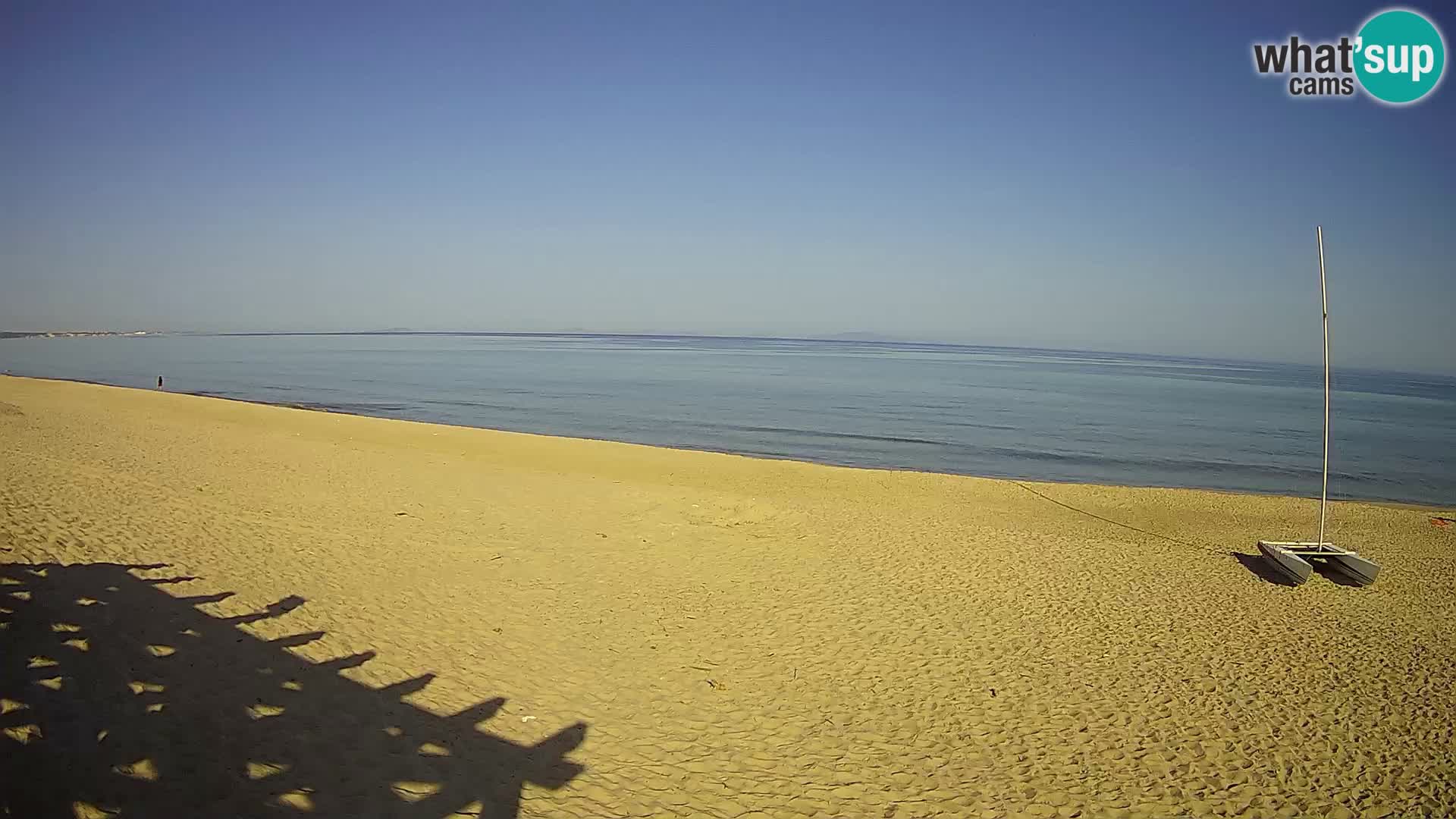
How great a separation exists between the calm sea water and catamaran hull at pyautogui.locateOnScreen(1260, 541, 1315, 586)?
9634 millimetres

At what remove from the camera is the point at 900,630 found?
8172mm

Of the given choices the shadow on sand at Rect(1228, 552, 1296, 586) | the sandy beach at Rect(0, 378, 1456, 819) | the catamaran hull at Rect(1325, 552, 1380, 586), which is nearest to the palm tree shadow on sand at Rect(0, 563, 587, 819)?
the sandy beach at Rect(0, 378, 1456, 819)

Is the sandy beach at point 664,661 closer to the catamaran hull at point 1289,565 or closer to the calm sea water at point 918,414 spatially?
the catamaran hull at point 1289,565

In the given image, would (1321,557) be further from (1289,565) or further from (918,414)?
(918,414)

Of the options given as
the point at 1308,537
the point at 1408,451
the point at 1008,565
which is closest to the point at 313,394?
the point at 1008,565

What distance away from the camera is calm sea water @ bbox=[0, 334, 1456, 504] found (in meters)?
23.1

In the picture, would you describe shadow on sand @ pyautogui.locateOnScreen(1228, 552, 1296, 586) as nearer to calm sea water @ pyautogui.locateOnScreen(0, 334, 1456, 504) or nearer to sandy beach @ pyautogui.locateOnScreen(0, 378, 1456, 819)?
sandy beach @ pyautogui.locateOnScreen(0, 378, 1456, 819)

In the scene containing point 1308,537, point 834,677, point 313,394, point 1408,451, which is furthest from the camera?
point 313,394

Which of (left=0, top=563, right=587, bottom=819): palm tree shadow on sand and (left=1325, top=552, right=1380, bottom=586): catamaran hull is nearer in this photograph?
(left=0, top=563, right=587, bottom=819): palm tree shadow on sand

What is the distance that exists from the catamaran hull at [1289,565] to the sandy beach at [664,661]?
0.31 meters

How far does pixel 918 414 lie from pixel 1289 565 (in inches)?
951

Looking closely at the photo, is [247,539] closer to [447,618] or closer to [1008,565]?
[447,618]

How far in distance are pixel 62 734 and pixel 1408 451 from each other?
37.7 meters

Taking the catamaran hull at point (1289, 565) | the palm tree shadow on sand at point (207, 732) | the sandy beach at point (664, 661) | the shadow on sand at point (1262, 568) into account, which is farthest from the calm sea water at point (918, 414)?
the palm tree shadow on sand at point (207, 732)
